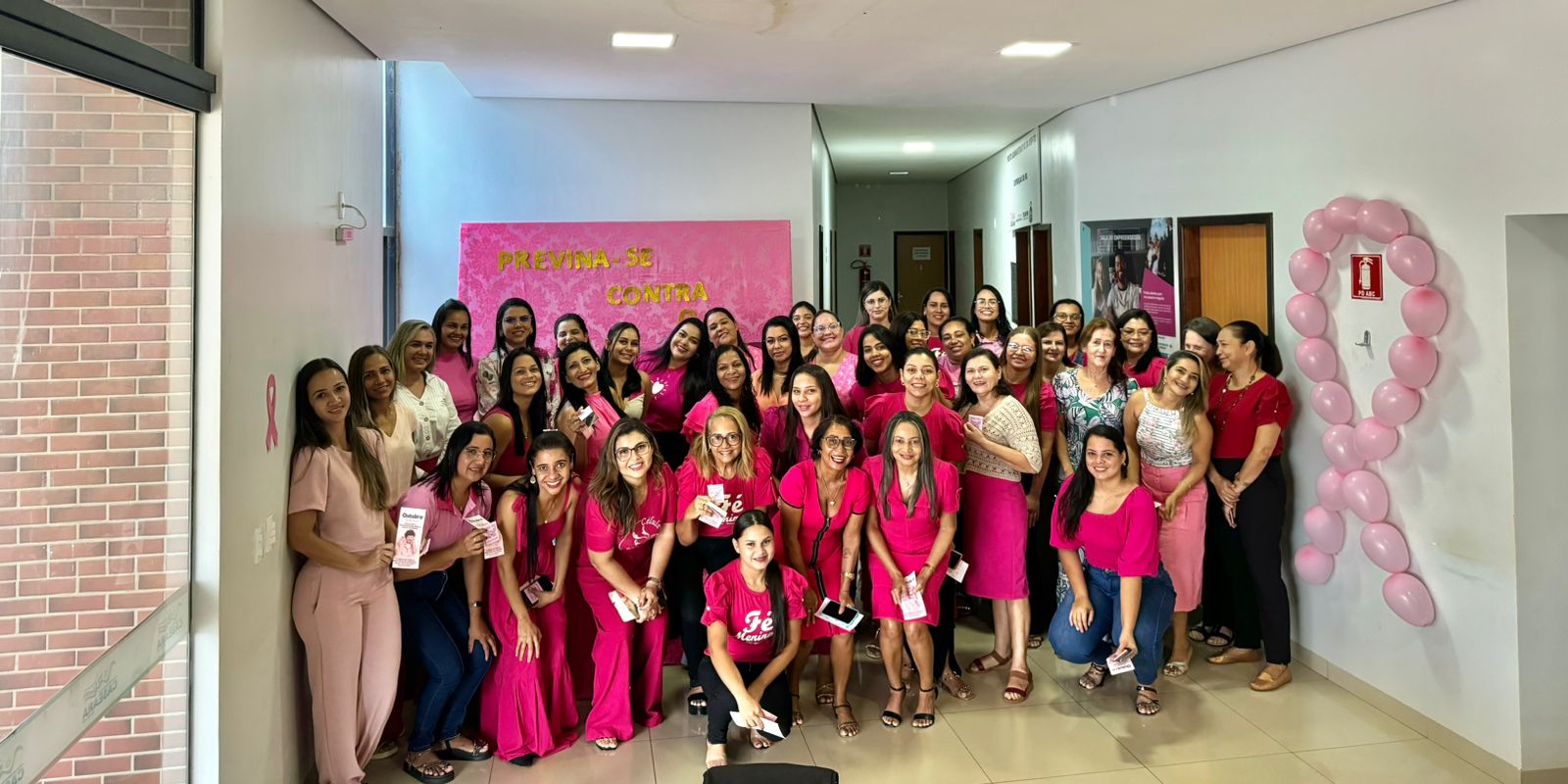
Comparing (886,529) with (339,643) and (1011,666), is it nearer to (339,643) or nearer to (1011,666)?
(1011,666)

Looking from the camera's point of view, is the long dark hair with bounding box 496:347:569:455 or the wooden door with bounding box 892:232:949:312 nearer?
the long dark hair with bounding box 496:347:569:455

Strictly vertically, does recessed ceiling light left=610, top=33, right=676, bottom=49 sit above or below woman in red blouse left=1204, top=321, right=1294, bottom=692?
above

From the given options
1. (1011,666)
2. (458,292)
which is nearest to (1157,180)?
(1011,666)

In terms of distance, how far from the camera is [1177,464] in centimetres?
475

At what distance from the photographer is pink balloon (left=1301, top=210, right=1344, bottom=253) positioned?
4.68m

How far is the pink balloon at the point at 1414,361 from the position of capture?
4.15m

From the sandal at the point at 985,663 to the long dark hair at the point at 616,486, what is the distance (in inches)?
79.0

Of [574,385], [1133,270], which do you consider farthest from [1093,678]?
[1133,270]

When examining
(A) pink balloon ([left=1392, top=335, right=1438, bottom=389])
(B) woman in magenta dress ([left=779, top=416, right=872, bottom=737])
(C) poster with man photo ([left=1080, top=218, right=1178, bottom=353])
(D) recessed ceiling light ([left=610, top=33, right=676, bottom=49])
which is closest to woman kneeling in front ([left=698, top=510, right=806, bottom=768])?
(B) woman in magenta dress ([left=779, top=416, right=872, bottom=737])

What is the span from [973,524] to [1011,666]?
0.71 metres

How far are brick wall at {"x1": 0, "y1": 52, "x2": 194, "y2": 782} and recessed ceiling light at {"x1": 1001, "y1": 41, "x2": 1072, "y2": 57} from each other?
3865 mm

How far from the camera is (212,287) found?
9.99 feet

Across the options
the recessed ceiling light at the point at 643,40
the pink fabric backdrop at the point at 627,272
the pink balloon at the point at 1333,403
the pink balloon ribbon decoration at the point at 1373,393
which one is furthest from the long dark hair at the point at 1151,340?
the recessed ceiling light at the point at 643,40

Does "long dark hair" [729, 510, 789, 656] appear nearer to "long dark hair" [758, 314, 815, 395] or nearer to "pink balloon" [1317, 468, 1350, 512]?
"long dark hair" [758, 314, 815, 395]
